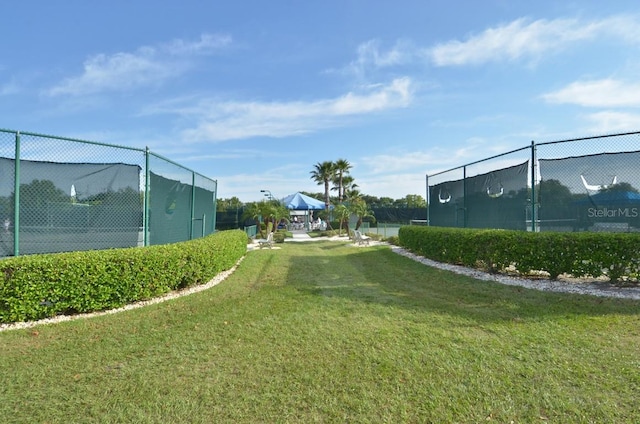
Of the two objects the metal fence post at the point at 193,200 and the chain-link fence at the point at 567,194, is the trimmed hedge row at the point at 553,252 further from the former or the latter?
the metal fence post at the point at 193,200

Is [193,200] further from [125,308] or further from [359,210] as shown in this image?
[359,210]

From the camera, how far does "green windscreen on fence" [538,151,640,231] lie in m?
6.12

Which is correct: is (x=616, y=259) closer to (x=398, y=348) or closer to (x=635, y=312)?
(x=635, y=312)

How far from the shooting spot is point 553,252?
616 cm

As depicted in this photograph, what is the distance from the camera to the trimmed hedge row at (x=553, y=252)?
563 cm

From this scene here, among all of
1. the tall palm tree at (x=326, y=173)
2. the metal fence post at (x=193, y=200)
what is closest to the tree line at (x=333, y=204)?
the tall palm tree at (x=326, y=173)

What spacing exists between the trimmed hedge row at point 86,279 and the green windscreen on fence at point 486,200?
22.4 feet

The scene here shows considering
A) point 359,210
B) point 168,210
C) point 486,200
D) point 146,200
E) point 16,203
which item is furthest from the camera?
point 359,210

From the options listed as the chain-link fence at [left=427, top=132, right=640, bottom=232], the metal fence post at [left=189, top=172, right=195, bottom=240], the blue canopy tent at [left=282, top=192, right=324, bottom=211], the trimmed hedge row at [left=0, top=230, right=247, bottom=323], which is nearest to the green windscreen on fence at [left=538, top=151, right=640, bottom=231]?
Answer: the chain-link fence at [left=427, top=132, right=640, bottom=232]

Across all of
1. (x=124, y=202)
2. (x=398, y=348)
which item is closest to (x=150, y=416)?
(x=398, y=348)

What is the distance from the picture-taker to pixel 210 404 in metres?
2.37

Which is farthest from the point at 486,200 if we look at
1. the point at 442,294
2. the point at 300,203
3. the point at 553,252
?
the point at 300,203

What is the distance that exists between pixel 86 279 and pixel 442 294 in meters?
4.90

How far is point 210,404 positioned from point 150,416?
1.20 feet
